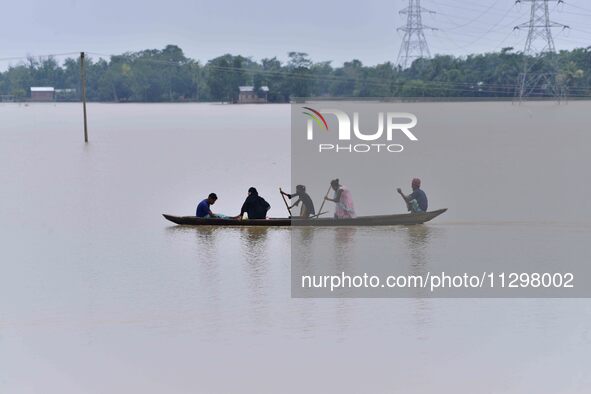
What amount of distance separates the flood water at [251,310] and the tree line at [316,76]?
8283cm

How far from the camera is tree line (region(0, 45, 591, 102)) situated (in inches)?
5330

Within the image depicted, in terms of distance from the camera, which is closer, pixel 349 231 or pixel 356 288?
pixel 356 288

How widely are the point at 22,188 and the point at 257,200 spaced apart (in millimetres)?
22653

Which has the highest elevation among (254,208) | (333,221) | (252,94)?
(252,94)

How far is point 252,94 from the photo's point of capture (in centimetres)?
18088

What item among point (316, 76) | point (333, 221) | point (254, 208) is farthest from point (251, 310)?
point (316, 76)

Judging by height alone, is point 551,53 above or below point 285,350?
above

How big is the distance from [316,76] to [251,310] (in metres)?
148

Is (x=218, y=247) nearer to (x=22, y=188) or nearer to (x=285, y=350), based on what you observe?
(x=285, y=350)

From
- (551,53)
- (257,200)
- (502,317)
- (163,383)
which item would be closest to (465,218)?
(257,200)

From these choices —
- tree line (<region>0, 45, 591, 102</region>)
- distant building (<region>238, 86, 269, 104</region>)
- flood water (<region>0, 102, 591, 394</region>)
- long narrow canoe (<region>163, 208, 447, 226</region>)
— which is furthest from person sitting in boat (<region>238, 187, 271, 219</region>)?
distant building (<region>238, 86, 269, 104</region>)

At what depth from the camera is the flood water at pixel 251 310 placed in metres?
15.2

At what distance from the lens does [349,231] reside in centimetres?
2739

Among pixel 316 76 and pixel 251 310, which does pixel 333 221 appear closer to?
pixel 251 310
